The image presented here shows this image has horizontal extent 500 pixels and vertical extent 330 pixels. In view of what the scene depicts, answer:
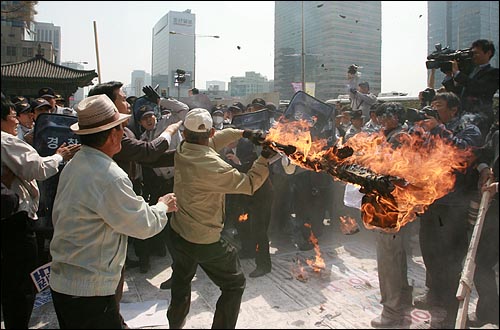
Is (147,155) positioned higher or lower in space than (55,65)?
lower

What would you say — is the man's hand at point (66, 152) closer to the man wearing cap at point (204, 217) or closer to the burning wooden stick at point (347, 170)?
the man wearing cap at point (204, 217)

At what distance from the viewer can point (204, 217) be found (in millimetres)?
3510

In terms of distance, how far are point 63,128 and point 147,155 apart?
4.13ft

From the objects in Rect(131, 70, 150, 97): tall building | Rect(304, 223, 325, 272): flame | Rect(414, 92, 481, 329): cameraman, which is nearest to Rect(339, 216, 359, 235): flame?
Rect(304, 223, 325, 272): flame

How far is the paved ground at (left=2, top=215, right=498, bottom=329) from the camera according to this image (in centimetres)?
397

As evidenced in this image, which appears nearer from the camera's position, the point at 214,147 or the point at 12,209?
the point at 12,209

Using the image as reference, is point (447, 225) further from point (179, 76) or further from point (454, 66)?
point (179, 76)

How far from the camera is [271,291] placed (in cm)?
476

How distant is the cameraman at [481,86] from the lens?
13.4 ft

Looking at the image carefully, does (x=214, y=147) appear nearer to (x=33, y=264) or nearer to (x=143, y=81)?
(x=33, y=264)

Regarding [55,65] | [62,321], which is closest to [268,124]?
[62,321]

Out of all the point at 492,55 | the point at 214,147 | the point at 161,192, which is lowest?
the point at 161,192

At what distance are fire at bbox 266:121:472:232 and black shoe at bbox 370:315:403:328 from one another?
97 centimetres

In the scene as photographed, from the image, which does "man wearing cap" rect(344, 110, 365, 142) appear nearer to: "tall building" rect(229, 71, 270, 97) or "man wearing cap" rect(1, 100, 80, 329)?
"tall building" rect(229, 71, 270, 97)
